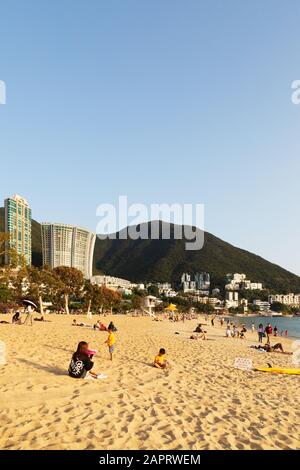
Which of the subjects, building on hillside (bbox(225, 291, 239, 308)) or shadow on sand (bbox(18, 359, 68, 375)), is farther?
building on hillside (bbox(225, 291, 239, 308))

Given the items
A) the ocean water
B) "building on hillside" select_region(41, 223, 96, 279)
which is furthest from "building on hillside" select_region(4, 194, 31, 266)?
the ocean water

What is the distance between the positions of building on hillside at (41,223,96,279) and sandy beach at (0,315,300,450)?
157636 mm

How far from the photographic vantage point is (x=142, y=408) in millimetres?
7176

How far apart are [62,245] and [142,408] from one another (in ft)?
547

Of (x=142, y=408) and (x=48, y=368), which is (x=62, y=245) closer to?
(x=48, y=368)

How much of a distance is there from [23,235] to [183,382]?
134m

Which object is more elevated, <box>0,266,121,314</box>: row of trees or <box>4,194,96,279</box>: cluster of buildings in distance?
<box>4,194,96,279</box>: cluster of buildings in distance

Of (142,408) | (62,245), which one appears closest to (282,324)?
(62,245)

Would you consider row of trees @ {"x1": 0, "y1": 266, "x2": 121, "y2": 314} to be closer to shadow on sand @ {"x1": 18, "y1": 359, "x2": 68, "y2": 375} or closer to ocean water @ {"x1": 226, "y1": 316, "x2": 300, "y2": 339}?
shadow on sand @ {"x1": 18, "y1": 359, "x2": 68, "y2": 375}

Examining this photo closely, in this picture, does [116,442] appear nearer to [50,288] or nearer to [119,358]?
[119,358]

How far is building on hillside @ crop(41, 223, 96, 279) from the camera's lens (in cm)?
16775

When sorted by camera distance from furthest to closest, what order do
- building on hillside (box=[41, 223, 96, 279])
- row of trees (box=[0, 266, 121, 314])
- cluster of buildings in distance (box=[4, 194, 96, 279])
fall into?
cluster of buildings in distance (box=[4, 194, 96, 279])
building on hillside (box=[41, 223, 96, 279])
row of trees (box=[0, 266, 121, 314])

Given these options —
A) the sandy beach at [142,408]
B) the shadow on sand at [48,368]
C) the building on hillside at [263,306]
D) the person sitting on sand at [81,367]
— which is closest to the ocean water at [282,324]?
the sandy beach at [142,408]

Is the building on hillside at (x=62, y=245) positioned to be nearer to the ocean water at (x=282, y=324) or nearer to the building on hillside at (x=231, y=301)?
the building on hillside at (x=231, y=301)
